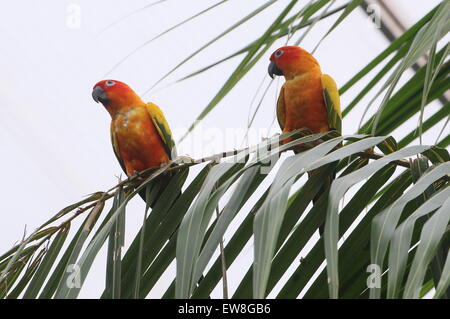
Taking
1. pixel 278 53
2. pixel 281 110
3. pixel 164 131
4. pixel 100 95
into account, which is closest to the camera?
pixel 281 110

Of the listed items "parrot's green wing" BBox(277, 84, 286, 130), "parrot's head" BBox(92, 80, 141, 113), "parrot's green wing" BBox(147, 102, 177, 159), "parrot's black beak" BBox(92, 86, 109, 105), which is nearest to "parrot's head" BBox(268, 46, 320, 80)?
"parrot's green wing" BBox(277, 84, 286, 130)

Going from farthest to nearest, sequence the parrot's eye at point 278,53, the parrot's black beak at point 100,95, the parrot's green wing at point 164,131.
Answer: the parrot's black beak at point 100,95
the parrot's eye at point 278,53
the parrot's green wing at point 164,131

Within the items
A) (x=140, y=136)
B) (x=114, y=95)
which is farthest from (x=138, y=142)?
(x=114, y=95)

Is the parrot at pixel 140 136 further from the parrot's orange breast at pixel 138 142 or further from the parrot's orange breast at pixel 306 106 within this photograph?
the parrot's orange breast at pixel 306 106

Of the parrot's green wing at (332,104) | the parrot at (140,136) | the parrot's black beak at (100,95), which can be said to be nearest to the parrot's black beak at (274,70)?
the parrot's green wing at (332,104)

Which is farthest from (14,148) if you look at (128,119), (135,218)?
(128,119)

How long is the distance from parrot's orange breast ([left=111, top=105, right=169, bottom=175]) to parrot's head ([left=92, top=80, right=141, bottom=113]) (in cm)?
9

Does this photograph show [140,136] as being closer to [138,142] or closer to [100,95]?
[138,142]

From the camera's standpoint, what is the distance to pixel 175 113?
17.0 feet

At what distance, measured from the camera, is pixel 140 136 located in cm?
250

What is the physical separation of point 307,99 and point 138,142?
24.8 inches

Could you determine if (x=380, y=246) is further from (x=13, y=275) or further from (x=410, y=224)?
(x=13, y=275)

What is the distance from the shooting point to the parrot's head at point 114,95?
106 inches
